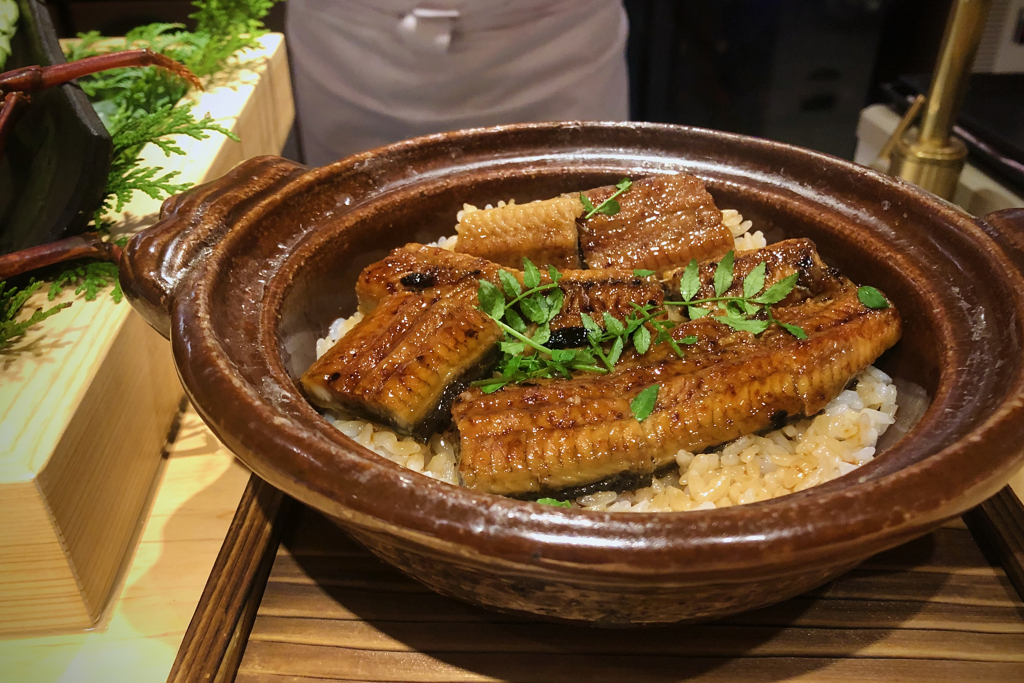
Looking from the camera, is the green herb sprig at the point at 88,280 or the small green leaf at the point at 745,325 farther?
the green herb sprig at the point at 88,280

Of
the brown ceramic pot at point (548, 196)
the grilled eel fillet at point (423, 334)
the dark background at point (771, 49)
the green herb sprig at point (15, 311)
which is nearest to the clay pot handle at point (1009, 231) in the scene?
the brown ceramic pot at point (548, 196)

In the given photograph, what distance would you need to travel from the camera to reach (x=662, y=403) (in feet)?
4.78

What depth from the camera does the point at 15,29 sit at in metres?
2.11

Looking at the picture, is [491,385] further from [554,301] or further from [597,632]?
[597,632]

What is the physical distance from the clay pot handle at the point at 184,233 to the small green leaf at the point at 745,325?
3.80 feet

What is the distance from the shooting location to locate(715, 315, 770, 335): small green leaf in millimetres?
1566

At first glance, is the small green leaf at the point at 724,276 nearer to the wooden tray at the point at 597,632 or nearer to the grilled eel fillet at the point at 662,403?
the grilled eel fillet at the point at 662,403

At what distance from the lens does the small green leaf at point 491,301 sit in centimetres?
159

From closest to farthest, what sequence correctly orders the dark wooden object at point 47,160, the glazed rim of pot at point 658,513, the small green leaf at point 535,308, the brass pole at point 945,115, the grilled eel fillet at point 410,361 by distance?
1. the glazed rim of pot at point 658,513
2. the grilled eel fillet at point 410,361
3. the small green leaf at point 535,308
4. the dark wooden object at point 47,160
5. the brass pole at point 945,115

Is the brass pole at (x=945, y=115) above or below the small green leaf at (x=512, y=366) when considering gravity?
above

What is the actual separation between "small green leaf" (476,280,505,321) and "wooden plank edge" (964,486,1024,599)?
115 centimetres

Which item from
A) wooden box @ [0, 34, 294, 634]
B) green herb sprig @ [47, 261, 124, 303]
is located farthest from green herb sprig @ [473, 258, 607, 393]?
green herb sprig @ [47, 261, 124, 303]

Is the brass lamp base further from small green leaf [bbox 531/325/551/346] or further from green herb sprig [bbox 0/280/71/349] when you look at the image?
green herb sprig [bbox 0/280/71/349]

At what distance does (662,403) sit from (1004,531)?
2.62ft
